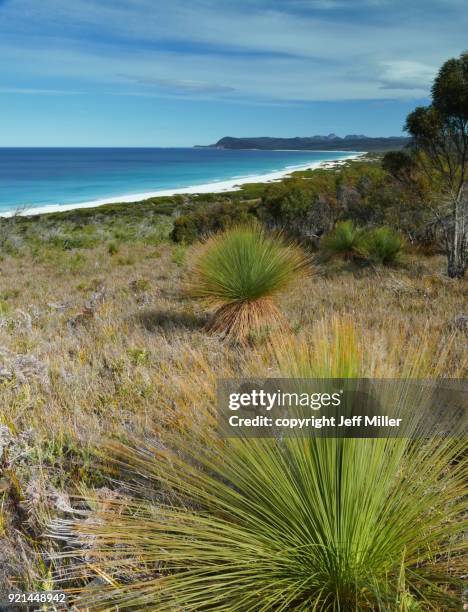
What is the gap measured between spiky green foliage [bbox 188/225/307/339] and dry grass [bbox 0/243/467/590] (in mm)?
290

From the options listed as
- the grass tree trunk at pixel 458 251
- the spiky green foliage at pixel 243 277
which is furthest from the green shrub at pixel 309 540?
the grass tree trunk at pixel 458 251

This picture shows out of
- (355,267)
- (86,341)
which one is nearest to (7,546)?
(86,341)

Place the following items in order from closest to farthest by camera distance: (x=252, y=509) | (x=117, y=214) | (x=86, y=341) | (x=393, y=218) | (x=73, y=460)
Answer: (x=252, y=509), (x=73, y=460), (x=86, y=341), (x=393, y=218), (x=117, y=214)

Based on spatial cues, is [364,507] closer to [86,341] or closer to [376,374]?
[376,374]

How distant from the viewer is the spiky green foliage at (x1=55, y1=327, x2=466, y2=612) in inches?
58.2

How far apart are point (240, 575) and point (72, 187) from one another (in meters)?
63.9

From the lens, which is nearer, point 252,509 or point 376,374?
point 252,509

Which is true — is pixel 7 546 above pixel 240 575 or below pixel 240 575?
below

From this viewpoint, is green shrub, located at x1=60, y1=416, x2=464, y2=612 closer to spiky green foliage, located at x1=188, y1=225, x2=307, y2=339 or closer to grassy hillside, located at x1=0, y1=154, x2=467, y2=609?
grassy hillside, located at x1=0, y1=154, x2=467, y2=609

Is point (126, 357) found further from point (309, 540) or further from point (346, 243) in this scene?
point (346, 243)

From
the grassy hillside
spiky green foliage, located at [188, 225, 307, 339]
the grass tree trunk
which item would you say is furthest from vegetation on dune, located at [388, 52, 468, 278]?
spiky green foliage, located at [188, 225, 307, 339]

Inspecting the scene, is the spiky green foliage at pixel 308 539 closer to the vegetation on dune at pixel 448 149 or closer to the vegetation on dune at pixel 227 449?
the vegetation on dune at pixel 227 449

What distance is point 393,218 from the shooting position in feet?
53.0

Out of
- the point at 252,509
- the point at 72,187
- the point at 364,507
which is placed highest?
the point at 72,187
